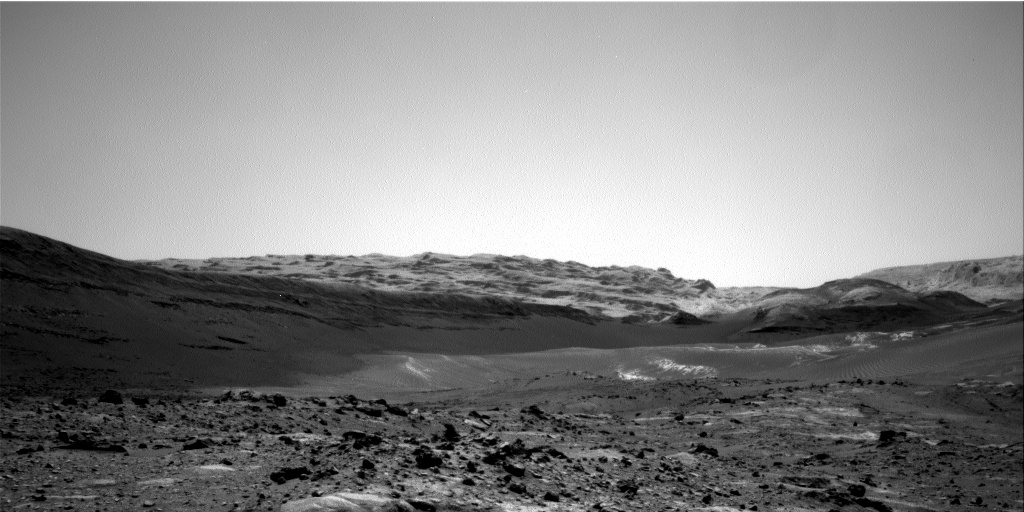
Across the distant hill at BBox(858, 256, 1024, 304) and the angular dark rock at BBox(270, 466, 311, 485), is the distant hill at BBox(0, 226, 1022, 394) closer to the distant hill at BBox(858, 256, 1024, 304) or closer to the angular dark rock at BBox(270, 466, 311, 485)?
the angular dark rock at BBox(270, 466, 311, 485)

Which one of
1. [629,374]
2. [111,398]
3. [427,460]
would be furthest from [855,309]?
[427,460]

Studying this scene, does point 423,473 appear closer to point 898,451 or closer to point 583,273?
point 898,451

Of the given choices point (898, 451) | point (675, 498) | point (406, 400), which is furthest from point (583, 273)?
point (675, 498)

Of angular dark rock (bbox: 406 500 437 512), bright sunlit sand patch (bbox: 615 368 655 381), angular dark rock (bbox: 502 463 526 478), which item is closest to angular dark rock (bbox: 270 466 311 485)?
angular dark rock (bbox: 406 500 437 512)

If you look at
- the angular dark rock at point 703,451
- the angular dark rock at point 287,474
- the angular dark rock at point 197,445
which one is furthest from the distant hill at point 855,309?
the angular dark rock at point 287,474

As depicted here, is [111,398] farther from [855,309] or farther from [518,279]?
[518,279]

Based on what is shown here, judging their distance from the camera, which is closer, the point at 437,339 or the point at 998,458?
the point at 998,458
